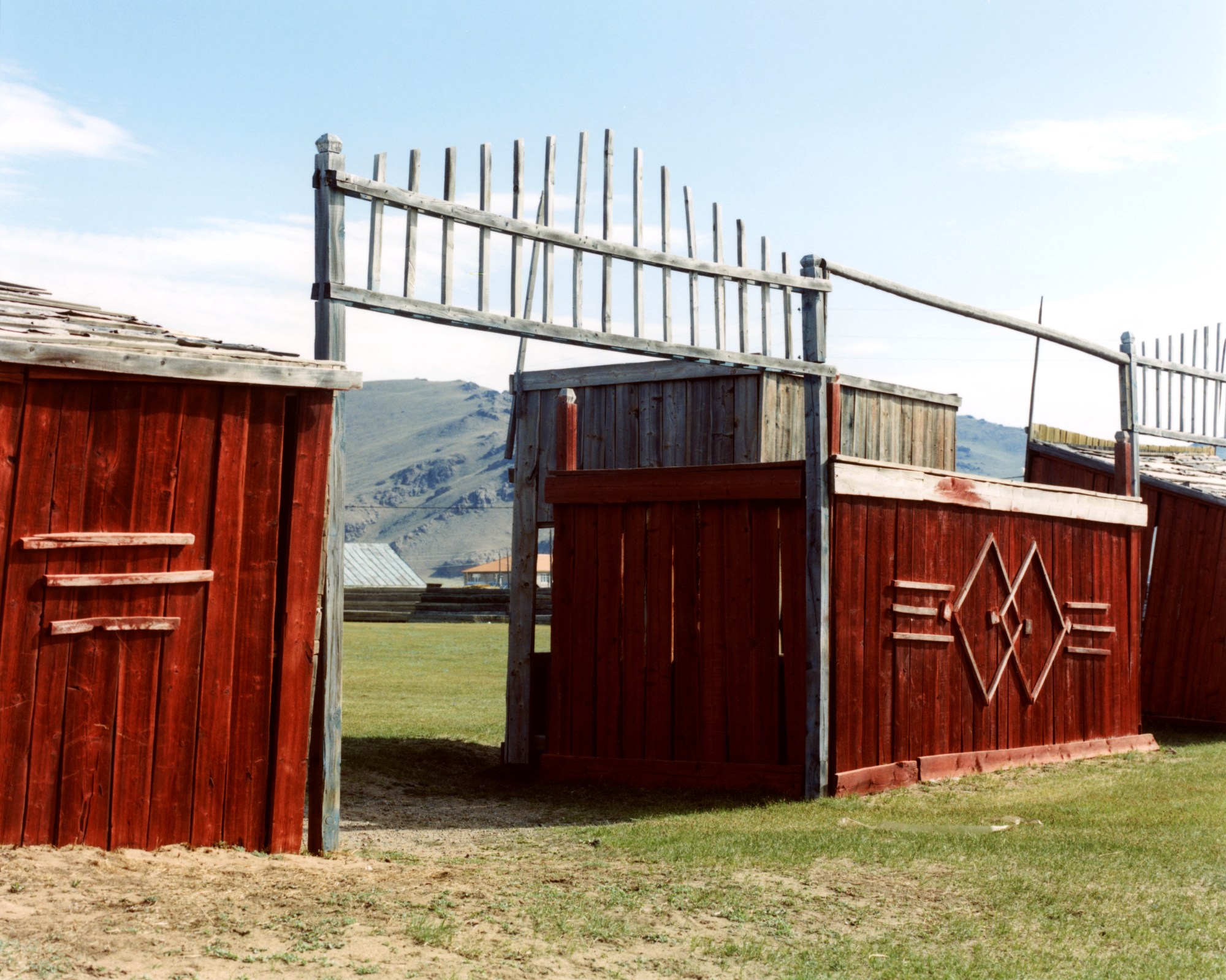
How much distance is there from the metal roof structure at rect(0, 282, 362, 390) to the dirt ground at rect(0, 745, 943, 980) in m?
2.23

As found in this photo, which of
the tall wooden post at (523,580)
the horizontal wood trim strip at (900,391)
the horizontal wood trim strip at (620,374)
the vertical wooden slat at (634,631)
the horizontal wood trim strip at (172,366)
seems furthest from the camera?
the horizontal wood trim strip at (900,391)

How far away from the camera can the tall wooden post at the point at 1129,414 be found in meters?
13.5

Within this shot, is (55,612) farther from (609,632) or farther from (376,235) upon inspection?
(609,632)

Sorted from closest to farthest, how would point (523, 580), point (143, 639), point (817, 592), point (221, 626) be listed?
point (143, 639)
point (221, 626)
point (817, 592)
point (523, 580)

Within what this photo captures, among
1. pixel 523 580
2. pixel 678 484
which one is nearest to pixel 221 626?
pixel 678 484

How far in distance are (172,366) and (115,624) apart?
4.16 feet

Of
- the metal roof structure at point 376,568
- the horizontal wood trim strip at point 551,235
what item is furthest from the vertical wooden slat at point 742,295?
the metal roof structure at point 376,568

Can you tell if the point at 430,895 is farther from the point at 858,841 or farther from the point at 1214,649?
the point at 1214,649

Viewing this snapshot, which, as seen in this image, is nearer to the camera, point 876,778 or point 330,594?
point 330,594

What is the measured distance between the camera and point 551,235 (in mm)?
8070

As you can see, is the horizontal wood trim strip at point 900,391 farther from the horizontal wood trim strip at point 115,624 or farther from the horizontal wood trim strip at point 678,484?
the horizontal wood trim strip at point 115,624

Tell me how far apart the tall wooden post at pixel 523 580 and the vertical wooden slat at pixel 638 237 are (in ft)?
10.8

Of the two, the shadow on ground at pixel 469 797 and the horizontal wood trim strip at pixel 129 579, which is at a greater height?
the horizontal wood trim strip at pixel 129 579

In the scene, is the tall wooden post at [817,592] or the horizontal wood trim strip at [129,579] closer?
the horizontal wood trim strip at [129,579]
